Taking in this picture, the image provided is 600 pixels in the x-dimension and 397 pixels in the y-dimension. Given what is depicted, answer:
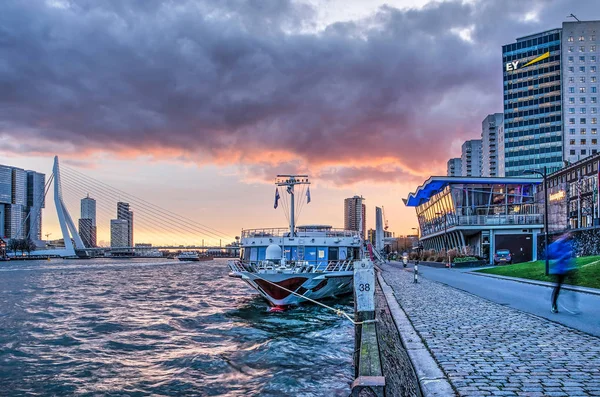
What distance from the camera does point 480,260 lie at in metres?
47.3

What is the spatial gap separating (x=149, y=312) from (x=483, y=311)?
681 inches

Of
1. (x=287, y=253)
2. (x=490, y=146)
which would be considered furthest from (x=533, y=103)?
(x=287, y=253)

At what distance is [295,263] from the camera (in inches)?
1021

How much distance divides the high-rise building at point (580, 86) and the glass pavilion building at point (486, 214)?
68.8 meters

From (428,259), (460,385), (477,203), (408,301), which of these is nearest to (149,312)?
(408,301)

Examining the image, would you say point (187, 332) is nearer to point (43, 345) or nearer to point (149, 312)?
point (43, 345)

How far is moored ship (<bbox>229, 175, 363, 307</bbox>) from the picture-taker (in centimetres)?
2269

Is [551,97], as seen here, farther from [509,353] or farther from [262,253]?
[509,353]

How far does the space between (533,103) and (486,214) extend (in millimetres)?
85427

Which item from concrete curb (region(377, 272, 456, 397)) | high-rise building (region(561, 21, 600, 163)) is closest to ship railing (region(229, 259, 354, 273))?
concrete curb (region(377, 272, 456, 397))

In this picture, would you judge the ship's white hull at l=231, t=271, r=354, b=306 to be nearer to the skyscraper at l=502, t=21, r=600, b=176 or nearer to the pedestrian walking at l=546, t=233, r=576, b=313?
the pedestrian walking at l=546, t=233, r=576, b=313

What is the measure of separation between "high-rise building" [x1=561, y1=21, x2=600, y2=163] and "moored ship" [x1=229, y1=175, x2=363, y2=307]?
113618 mm

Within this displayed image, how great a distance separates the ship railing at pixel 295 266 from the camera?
23.9m

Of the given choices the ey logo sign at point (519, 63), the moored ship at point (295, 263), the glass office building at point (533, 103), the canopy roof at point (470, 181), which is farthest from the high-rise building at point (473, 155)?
the moored ship at point (295, 263)
